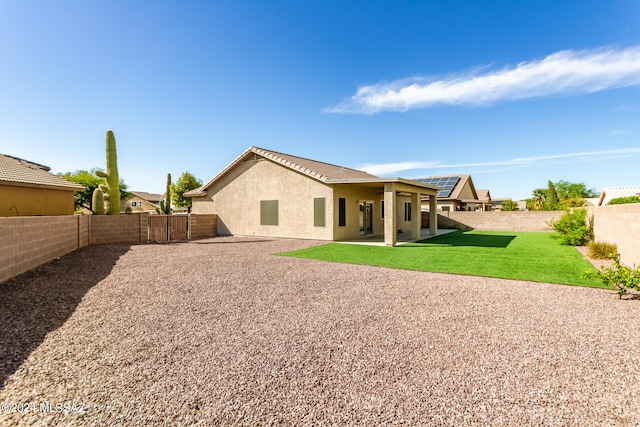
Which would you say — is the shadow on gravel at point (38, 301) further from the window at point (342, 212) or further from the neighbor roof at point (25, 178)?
the window at point (342, 212)

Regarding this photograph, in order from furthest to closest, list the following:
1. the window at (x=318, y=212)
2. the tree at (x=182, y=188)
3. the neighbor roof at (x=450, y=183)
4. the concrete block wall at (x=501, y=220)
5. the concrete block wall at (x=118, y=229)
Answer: the tree at (x=182, y=188) < the neighbor roof at (x=450, y=183) < the concrete block wall at (x=501, y=220) < the window at (x=318, y=212) < the concrete block wall at (x=118, y=229)

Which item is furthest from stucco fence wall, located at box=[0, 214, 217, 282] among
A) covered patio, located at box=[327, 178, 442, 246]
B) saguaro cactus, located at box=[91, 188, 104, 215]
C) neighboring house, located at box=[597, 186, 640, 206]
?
neighboring house, located at box=[597, 186, 640, 206]

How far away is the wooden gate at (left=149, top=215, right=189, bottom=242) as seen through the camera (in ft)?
54.7

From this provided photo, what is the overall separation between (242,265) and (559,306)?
8221 mm

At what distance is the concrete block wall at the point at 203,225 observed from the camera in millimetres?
18922

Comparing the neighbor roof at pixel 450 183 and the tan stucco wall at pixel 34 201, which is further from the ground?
the neighbor roof at pixel 450 183

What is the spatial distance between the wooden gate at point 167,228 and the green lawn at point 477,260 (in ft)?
30.1

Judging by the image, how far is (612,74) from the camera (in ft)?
43.1

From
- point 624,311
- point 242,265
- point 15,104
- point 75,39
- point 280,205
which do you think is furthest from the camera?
point 280,205

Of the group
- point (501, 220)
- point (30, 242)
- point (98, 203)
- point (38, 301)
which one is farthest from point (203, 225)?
point (501, 220)

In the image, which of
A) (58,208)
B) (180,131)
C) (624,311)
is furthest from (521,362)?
(58,208)

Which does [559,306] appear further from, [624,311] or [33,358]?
[33,358]

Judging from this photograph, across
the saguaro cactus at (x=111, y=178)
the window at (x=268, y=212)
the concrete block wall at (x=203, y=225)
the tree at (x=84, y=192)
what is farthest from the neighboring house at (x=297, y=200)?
the tree at (x=84, y=192)

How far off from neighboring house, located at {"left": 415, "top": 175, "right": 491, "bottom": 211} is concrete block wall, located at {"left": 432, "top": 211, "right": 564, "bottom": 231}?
3.26 metres
